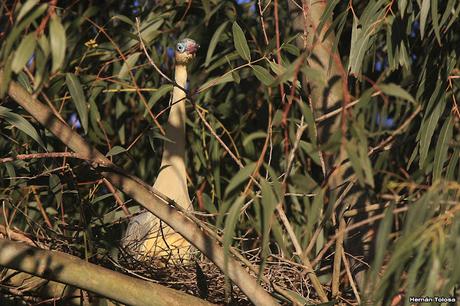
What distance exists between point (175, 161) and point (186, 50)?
0.51m

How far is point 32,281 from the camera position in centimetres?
322

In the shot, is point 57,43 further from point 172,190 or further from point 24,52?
point 172,190

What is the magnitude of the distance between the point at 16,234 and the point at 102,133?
110 cm

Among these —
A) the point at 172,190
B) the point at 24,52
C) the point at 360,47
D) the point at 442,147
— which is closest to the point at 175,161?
the point at 172,190

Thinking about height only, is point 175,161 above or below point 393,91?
above

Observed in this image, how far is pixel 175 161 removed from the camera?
3885 millimetres

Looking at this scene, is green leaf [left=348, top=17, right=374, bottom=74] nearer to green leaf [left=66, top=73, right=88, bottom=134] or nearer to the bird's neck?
green leaf [left=66, top=73, right=88, bottom=134]

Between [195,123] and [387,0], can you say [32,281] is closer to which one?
[195,123]

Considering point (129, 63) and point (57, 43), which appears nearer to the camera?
point (57, 43)

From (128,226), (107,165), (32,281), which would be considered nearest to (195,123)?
(128,226)

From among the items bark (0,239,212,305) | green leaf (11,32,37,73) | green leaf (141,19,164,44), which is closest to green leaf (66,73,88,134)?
bark (0,239,212,305)

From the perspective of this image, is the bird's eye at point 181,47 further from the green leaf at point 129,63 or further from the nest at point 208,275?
the nest at point 208,275

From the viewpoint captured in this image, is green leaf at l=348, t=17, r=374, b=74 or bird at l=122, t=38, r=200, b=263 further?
bird at l=122, t=38, r=200, b=263

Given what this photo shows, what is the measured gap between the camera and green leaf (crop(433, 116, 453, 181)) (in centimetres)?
284
